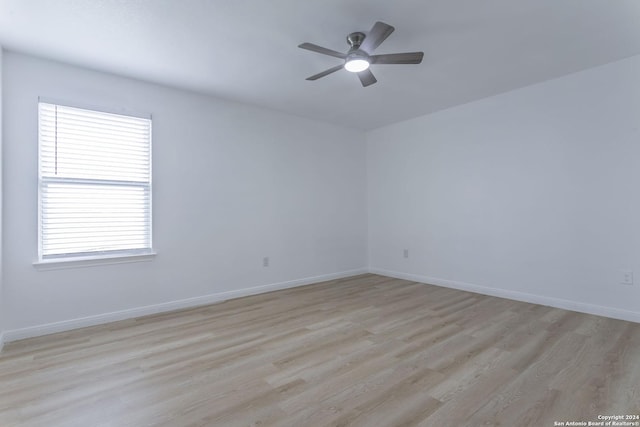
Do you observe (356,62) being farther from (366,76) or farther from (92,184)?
(92,184)

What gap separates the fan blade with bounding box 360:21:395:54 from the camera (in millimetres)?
2156

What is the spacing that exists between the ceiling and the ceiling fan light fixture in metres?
0.21

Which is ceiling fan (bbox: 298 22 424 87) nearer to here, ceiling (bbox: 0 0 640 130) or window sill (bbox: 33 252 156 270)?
ceiling (bbox: 0 0 640 130)

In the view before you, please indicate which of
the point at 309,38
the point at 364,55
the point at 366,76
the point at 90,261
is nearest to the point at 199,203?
the point at 90,261

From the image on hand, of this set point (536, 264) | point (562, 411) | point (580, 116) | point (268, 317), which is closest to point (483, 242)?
point (536, 264)

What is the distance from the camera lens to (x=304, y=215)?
15.8 feet

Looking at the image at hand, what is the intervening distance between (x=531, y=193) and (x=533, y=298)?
1237 millimetres

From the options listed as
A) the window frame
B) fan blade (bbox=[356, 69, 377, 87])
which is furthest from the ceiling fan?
the window frame

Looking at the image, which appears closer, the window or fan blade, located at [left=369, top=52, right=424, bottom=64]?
fan blade, located at [left=369, top=52, right=424, bottom=64]

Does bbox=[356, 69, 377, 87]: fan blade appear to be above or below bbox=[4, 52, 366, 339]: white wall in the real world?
above

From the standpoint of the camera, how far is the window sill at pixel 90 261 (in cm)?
289

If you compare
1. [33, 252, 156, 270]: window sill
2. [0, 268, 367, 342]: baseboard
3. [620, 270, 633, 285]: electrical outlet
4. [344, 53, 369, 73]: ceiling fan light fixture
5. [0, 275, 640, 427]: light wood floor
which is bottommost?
[0, 275, 640, 427]: light wood floor

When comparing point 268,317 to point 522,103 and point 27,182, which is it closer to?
point 27,182

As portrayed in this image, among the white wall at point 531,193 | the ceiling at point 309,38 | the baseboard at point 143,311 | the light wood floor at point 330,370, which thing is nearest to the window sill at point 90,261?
the baseboard at point 143,311
